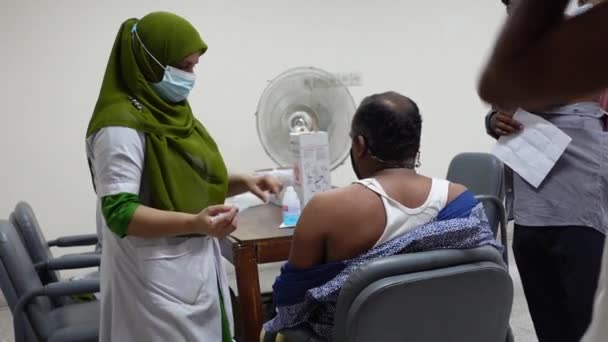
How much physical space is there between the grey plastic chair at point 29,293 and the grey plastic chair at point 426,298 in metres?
0.93

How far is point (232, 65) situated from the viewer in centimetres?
386

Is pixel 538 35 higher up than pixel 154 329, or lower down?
higher up

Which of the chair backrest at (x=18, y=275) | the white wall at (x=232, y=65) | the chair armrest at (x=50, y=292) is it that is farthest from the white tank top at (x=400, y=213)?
the white wall at (x=232, y=65)

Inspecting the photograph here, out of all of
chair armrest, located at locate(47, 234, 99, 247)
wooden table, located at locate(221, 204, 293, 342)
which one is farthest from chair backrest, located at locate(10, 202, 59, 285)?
wooden table, located at locate(221, 204, 293, 342)

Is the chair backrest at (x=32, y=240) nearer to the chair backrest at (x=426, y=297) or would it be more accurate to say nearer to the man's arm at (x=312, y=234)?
the man's arm at (x=312, y=234)

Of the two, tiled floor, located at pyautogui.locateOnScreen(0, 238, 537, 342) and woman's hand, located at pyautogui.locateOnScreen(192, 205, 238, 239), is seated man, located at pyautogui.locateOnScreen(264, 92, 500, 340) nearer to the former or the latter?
woman's hand, located at pyautogui.locateOnScreen(192, 205, 238, 239)

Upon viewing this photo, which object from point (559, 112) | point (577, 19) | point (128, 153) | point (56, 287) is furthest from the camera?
point (56, 287)

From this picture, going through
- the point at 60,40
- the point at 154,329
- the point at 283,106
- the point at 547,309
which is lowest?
the point at 547,309

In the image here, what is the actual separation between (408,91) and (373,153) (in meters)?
2.91

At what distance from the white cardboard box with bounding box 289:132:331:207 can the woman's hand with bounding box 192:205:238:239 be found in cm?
71

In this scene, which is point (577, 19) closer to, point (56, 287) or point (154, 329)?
point (154, 329)

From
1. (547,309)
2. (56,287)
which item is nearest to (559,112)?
(547,309)

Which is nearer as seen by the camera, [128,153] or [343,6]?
[128,153]

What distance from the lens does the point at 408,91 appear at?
431cm
